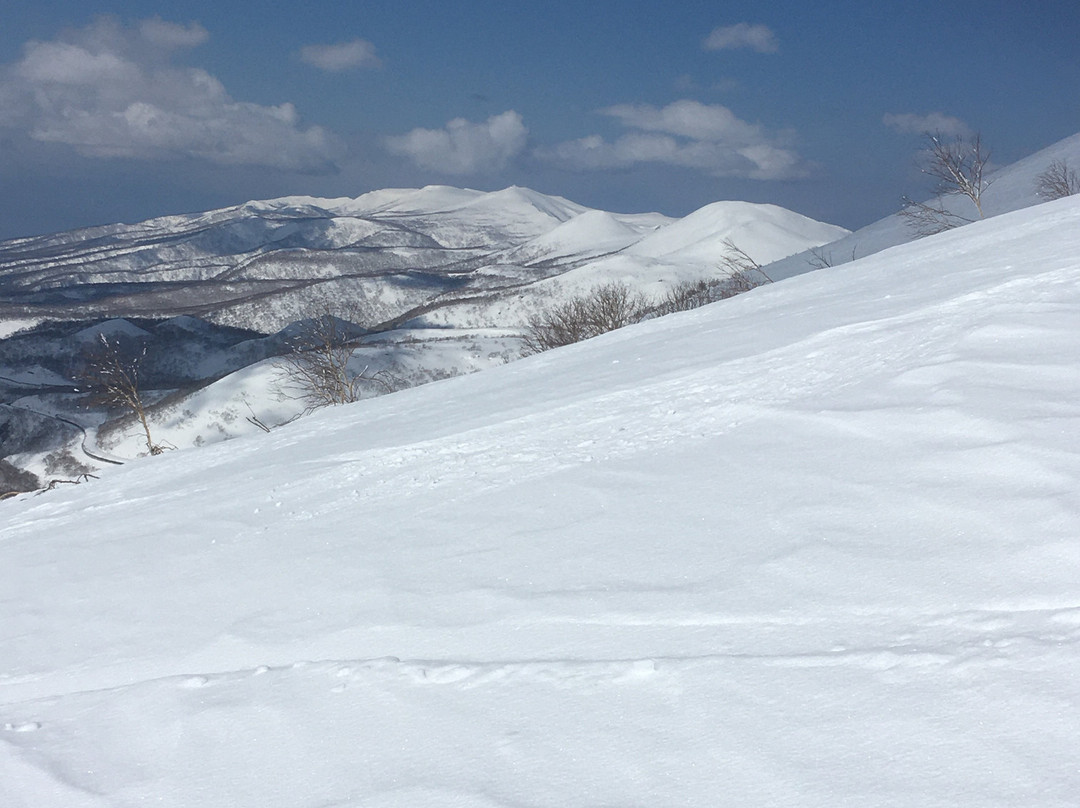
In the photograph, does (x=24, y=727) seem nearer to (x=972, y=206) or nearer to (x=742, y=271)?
(x=742, y=271)

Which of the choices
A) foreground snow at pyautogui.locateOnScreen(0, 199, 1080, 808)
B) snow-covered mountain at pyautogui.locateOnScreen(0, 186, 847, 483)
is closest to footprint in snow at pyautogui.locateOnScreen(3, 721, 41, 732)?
foreground snow at pyautogui.locateOnScreen(0, 199, 1080, 808)

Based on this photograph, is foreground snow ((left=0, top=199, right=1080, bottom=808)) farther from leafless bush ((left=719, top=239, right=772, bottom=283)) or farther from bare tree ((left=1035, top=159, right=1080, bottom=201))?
bare tree ((left=1035, top=159, right=1080, bottom=201))

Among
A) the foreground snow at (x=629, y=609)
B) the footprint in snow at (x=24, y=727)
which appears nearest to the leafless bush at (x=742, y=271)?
the foreground snow at (x=629, y=609)

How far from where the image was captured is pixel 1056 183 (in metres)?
34.7

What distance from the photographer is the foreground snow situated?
2.31 metres

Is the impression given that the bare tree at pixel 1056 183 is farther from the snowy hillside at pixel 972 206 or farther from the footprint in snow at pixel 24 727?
the footprint in snow at pixel 24 727

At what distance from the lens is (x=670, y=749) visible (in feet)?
7.72

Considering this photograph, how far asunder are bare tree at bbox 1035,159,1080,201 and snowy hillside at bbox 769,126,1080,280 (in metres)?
0.51

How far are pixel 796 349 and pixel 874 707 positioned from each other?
16.3 ft

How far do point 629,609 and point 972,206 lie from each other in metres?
48.8

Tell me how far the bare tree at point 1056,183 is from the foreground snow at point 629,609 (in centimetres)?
3377

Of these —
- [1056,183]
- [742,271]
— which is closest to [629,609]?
[742,271]

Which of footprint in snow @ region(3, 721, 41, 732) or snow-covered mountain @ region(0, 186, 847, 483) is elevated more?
snow-covered mountain @ region(0, 186, 847, 483)

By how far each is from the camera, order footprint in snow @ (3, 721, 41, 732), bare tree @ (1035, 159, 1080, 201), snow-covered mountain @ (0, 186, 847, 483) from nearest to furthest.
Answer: footprint in snow @ (3, 721, 41, 732) → bare tree @ (1035, 159, 1080, 201) → snow-covered mountain @ (0, 186, 847, 483)
